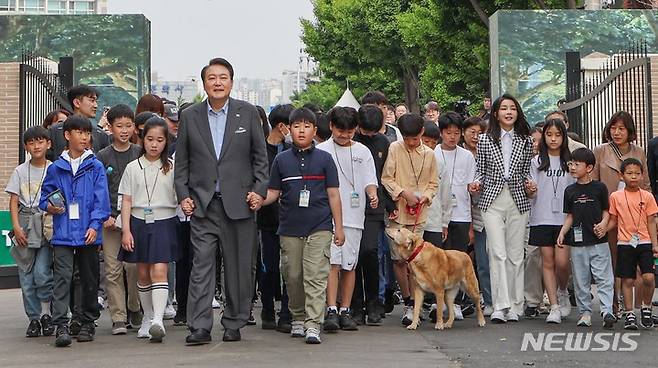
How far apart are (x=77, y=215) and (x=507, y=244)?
155 inches

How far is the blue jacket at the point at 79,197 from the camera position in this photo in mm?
10328

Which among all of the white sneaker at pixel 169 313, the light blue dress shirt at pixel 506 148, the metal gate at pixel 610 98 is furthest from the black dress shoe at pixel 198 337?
the metal gate at pixel 610 98

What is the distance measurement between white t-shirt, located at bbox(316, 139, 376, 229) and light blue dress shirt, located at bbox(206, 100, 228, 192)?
1218mm

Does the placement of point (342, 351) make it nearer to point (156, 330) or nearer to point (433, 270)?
point (156, 330)

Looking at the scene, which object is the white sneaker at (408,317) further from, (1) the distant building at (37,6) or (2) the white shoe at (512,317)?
(1) the distant building at (37,6)

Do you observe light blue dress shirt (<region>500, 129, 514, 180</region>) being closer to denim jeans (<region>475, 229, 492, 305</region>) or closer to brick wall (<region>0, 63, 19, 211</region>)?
denim jeans (<region>475, 229, 492, 305</region>)

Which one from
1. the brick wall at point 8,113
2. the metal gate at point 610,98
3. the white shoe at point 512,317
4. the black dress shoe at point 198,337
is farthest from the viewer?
the brick wall at point 8,113

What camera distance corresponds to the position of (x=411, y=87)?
57125 millimetres

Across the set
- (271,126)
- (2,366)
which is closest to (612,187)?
(271,126)

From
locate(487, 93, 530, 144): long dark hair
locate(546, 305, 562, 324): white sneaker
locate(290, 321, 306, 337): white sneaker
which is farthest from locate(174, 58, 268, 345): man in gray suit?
locate(546, 305, 562, 324): white sneaker

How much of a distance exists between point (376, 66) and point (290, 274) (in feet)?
153

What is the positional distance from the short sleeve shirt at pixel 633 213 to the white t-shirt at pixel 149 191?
386cm

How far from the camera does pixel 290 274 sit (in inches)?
412

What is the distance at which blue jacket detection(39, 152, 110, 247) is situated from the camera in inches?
407
